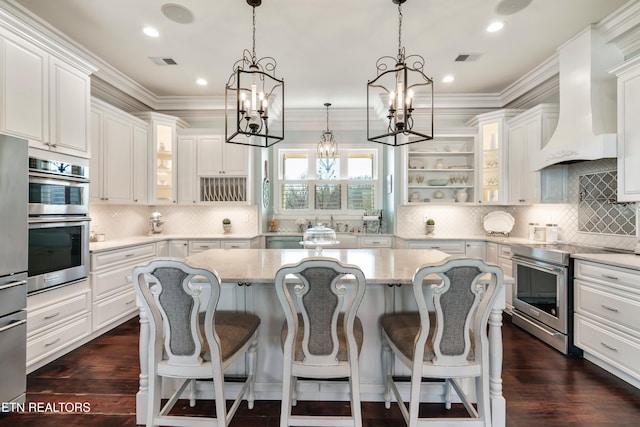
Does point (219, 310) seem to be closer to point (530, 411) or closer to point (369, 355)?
point (369, 355)

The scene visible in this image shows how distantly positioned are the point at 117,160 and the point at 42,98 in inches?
54.1

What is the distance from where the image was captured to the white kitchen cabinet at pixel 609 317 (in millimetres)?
2285

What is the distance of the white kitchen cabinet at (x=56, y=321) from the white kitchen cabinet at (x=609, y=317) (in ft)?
14.9

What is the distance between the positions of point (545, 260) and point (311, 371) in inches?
106

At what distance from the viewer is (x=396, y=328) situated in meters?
1.87

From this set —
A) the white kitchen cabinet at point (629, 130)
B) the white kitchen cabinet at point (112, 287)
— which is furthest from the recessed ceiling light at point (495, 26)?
the white kitchen cabinet at point (112, 287)

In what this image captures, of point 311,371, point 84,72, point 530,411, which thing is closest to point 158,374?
point 311,371

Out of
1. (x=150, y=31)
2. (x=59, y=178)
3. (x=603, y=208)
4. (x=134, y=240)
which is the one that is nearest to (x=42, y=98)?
(x=59, y=178)

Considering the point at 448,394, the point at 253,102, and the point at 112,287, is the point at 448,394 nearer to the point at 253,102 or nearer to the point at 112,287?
the point at 253,102

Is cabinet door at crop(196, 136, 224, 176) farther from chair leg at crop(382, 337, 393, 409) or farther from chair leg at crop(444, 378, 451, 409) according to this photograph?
chair leg at crop(444, 378, 451, 409)

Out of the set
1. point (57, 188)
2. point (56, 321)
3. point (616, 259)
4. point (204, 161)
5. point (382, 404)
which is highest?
point (204, 161)

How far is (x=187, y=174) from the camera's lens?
15.8ft

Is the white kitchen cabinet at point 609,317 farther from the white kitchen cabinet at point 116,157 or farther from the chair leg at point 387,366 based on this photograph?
the white kitchen cabinet at point 116,157

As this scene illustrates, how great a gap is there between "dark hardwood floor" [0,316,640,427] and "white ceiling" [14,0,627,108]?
3056 millimetres
